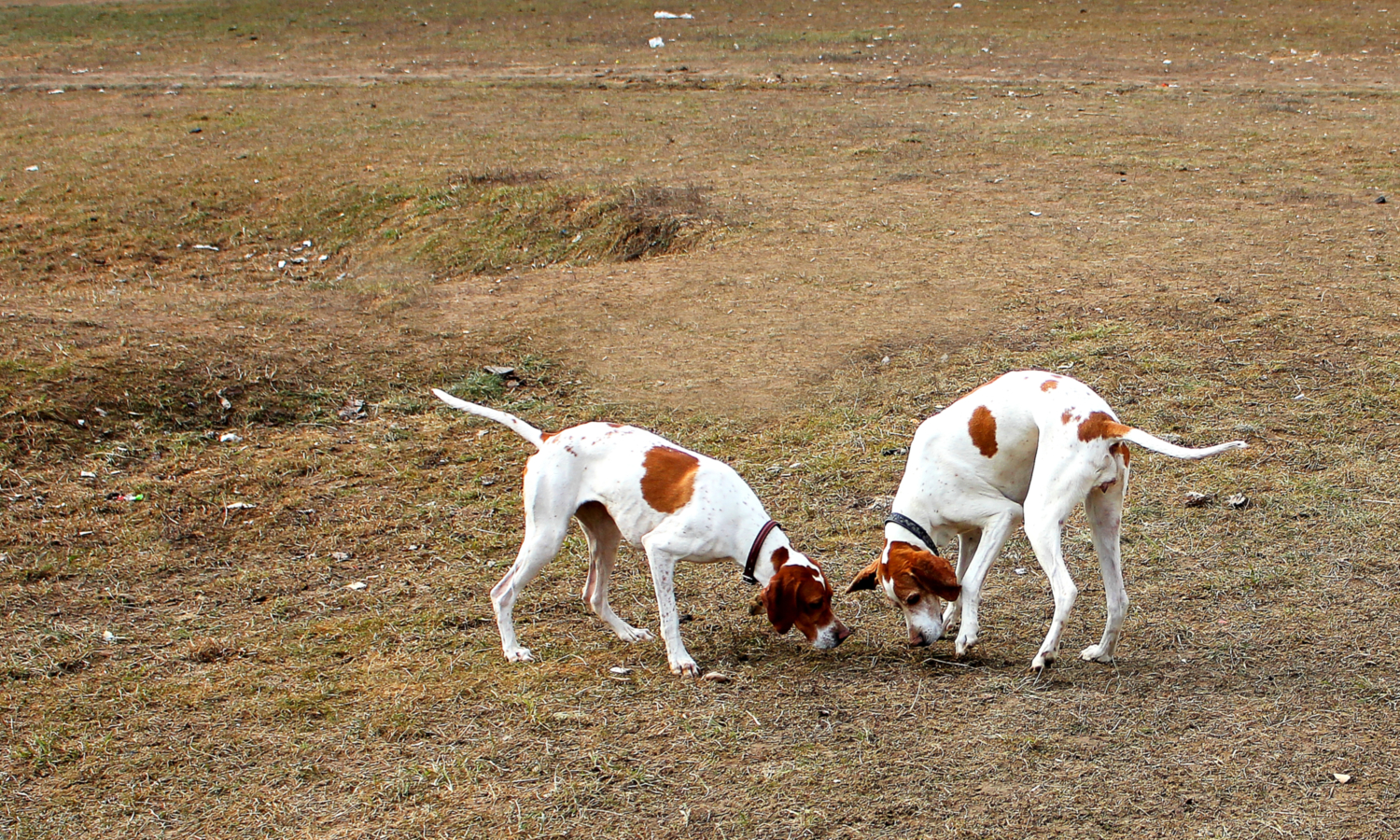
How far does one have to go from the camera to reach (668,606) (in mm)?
4445

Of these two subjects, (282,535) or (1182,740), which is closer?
(1182,740)

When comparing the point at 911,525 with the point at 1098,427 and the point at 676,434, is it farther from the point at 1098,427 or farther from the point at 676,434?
the point at 676,434

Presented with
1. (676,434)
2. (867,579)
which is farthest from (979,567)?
(676,434)

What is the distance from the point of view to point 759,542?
14.4ft

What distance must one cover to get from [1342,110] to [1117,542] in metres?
12.1

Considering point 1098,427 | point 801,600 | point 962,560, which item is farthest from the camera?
point 962,560

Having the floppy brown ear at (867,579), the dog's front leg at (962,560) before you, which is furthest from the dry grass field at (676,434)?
the floppy brown ear at (867,579)

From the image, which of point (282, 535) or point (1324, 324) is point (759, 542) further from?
point (1324, 324)

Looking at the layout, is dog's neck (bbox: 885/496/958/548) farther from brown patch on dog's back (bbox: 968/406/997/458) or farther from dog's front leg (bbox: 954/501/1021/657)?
brown patch on dog's back (bbox: 968/406/997/458)

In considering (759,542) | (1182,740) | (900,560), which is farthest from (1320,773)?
(759,542)

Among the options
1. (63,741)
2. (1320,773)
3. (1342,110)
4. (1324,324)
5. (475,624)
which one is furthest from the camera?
(1342,110)

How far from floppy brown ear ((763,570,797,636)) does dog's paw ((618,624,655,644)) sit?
0.62 m

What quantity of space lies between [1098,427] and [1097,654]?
0.82 m

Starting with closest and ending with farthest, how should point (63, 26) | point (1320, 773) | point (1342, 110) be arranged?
point (1320, 773) < point (1342, 110) < point (63, 26)
